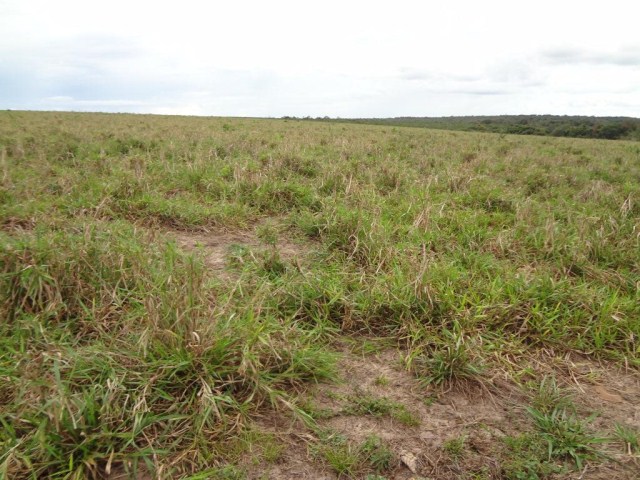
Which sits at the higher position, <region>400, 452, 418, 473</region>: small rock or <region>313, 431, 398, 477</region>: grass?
<region>313, 431, 398, 477</region>: grass

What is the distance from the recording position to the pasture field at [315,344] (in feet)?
5.86

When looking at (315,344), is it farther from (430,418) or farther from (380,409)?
(430,418)

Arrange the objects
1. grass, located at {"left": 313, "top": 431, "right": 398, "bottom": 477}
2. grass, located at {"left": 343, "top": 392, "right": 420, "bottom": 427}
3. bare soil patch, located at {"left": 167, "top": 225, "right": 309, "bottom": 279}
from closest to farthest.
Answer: grass, located at {"left": 313, "top": 431, "right": 398, "bottom": 477}, grass, located at {"left": 343, "top": 392, "right": 420, "bottom": 427}, bare soil patch, located at {"left": 167, "top": 225, "right": 309, "bottom": 279}

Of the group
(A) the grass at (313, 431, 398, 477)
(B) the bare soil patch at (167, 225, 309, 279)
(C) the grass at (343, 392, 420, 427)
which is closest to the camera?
(A) the grass at (313, 431, 398, 477)

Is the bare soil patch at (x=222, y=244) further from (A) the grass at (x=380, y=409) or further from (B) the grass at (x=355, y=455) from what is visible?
(B) the grass at (x=355, y=455)

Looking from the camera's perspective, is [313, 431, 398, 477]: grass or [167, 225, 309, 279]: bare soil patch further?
[167, 225, 309, 279]: bare soil patch

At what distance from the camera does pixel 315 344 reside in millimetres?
2570

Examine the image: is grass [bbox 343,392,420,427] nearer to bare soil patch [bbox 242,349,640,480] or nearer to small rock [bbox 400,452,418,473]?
bare soil patch [bbox 242,349,640,480]

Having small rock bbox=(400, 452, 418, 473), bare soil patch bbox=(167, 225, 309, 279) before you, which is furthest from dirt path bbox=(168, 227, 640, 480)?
bare soil patch bbox=(167, 225, 309, 279)

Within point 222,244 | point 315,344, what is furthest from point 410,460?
point 222,244

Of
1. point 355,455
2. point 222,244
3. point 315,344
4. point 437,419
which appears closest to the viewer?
point 355,455

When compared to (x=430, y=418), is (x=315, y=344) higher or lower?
higher

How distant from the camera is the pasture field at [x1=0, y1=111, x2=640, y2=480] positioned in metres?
1.79

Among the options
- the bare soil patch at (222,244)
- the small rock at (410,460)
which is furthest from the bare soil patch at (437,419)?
the bare soil patch at (222,244)
